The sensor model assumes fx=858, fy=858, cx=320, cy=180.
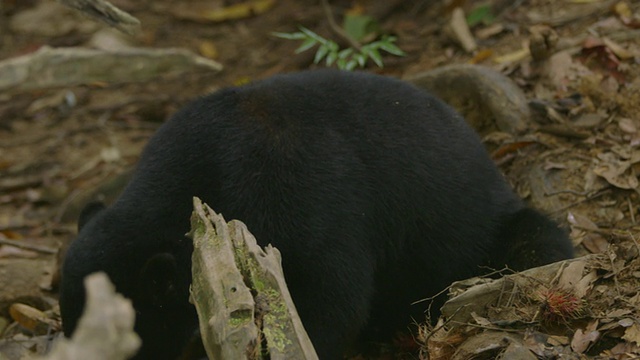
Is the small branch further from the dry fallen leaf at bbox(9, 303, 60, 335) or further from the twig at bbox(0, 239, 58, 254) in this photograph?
the twig at bbox(0, 239, 58, 254)

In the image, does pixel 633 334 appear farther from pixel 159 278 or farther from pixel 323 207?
pixel 159 278

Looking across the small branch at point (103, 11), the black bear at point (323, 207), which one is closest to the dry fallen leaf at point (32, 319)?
the black bear at point (323, 207)

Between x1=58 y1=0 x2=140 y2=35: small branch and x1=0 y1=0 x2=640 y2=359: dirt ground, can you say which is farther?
x1=0 y1=0 x2=640 y2=359: dirt ground

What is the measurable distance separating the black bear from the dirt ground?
19.4 inches

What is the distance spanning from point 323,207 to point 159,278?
89 cm

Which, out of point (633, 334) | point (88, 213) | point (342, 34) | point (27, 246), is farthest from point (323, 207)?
point (342, 34)

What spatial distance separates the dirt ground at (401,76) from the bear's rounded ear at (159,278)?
1251 millimetres

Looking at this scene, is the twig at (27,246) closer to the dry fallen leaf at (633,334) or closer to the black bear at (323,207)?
the black bear at (323,207)

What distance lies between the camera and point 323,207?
4348 mm

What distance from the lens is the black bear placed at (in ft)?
14.0

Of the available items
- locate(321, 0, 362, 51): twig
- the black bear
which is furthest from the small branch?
locate(321, 0, 362, 51): twig

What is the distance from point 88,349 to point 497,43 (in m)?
6.21

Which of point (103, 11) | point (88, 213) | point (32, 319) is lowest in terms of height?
point (32, 319)

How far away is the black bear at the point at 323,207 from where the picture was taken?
427 cm
